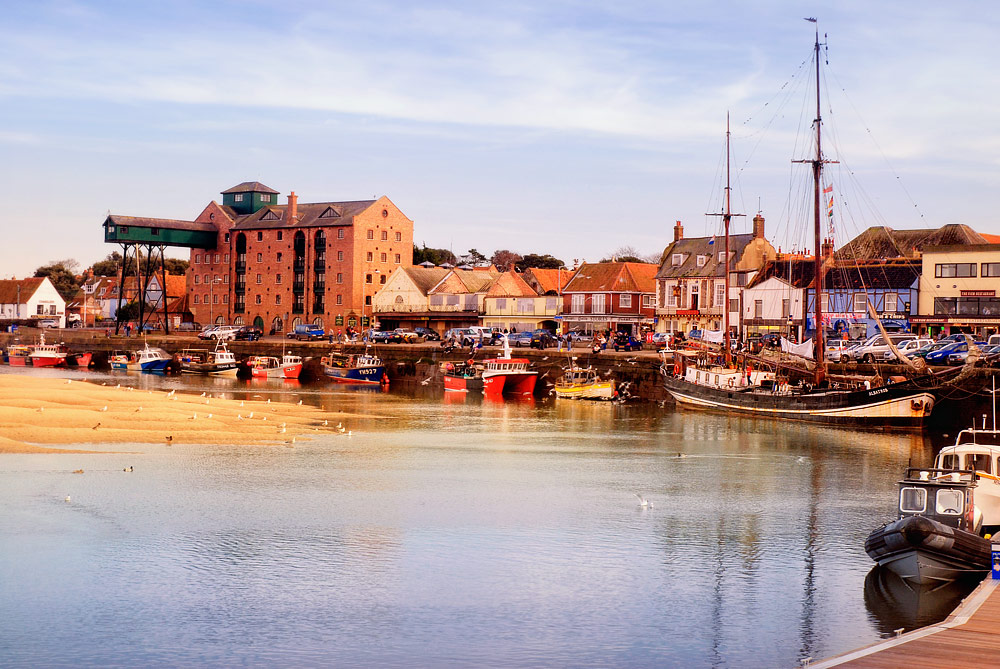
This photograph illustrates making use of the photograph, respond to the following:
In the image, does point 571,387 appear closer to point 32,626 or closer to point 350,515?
point 350,515

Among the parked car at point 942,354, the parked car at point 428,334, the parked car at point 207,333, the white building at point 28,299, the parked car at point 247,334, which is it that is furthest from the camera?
the white building at point 28,299

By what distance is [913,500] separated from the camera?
1052 inches

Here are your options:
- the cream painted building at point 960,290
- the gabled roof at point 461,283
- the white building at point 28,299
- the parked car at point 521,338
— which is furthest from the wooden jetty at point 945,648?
the white building at point 28,299

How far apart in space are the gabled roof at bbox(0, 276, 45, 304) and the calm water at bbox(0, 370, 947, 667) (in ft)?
458

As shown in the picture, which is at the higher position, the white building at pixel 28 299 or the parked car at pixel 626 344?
the white building at pixel 28 299

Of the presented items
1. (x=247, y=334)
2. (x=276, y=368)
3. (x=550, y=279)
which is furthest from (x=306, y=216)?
(x=276, y=368)

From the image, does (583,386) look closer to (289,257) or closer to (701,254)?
(701,254)

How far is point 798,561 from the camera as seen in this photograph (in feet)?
96.8

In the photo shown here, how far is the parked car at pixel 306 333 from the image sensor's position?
12662 centimetres

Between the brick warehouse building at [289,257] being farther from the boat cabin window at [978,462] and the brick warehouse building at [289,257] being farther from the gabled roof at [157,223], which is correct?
the boat cabin window at [978,462]

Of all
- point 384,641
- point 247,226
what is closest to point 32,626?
point 384,641

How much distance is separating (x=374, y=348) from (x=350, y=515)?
247 ft

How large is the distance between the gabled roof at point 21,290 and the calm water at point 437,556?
140 m

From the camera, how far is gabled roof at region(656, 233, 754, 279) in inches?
4252
